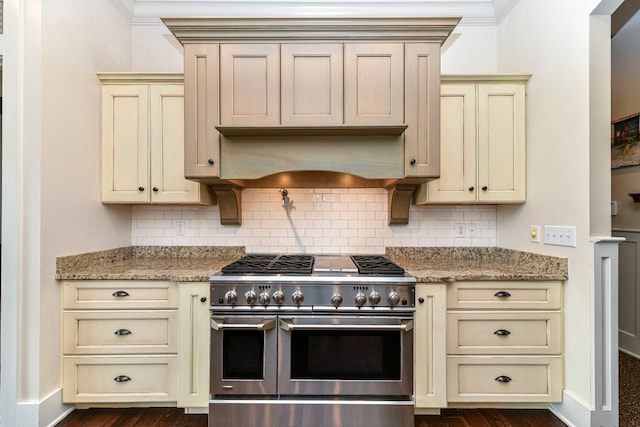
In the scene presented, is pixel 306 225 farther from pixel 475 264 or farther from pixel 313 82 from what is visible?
pixel 475 264

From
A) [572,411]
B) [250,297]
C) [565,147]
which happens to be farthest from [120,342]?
[565,147]

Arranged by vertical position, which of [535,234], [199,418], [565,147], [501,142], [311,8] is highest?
[311,8]

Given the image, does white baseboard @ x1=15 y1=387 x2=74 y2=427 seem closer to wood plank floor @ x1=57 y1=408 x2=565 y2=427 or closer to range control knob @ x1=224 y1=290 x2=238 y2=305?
wood plank floor @ x1=57 y1=408 x2=565 y2=427

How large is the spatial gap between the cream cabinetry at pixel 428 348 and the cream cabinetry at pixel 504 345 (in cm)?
8

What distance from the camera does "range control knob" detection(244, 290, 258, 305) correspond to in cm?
208

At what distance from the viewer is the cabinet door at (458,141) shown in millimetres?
2578

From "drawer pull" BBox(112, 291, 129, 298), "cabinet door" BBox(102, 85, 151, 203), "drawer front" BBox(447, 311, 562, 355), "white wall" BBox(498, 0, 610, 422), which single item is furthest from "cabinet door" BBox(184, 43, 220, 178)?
"white wall" BBox(498, 0, 610, 422)

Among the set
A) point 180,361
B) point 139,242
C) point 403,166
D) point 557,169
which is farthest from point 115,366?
point 557,169

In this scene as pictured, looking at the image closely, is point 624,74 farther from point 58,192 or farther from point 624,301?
point 58,192

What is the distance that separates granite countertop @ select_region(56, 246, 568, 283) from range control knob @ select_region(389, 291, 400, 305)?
18 centimetres

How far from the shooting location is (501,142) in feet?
8.47

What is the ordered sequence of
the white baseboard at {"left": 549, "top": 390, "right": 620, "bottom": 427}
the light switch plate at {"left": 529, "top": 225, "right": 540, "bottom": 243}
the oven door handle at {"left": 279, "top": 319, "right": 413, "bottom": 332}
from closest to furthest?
the white baseboard at {"left": 549, "top": 390, "right": 620, "bottom": 427}
the oven door handle at {"left": 279, "top": 319, "right": 413, "bottom": 332}
the light switch plate at {"left": 529, "top": 225, "right": 540, "bottom": 243}

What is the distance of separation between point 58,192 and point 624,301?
4582 mm

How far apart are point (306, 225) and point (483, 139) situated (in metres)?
1.50
